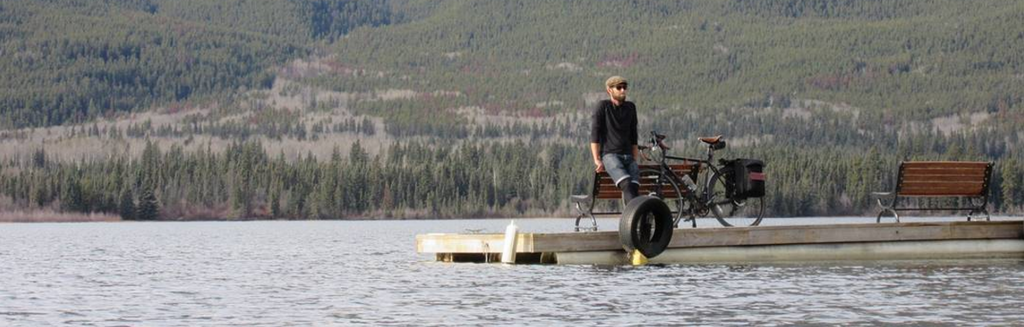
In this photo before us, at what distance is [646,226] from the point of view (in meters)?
35.3

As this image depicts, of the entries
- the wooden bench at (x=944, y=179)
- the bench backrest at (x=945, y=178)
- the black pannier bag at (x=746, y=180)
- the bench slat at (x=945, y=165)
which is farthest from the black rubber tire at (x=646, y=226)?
the bench slat at (x=945, y=165)

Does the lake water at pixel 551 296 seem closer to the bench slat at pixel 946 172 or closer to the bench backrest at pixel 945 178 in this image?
the bench backrest at pixel 945 178

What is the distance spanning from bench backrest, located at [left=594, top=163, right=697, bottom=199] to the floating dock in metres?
0.91

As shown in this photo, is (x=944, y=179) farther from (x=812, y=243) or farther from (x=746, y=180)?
(x=746, y=180)

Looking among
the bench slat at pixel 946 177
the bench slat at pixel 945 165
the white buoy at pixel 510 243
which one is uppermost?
the bench slat at pixel 945 165

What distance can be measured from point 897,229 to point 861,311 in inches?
383

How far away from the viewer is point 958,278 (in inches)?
1293

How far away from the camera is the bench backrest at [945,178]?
36.7 metres

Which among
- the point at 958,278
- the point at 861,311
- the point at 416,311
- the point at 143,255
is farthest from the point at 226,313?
the point at 143,255

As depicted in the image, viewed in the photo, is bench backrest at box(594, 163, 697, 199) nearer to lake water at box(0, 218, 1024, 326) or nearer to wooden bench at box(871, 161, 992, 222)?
lake water at box(0, 218, 1024, 326)

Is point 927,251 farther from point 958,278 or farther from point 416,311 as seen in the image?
point 416,311

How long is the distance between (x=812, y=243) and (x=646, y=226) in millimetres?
3739

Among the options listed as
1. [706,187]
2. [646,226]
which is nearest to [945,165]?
[706,187]

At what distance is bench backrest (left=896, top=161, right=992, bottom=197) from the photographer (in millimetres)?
36656
